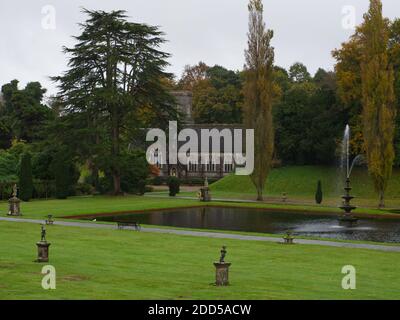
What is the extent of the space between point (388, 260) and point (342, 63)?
1735 inches

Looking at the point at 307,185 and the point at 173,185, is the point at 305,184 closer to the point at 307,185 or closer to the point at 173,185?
the point at 307,185

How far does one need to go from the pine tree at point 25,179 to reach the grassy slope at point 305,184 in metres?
19.5

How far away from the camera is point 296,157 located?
224ft

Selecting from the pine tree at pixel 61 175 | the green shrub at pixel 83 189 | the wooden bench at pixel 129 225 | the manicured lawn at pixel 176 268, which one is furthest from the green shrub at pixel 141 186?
the manicured lawn at pixel 176 268

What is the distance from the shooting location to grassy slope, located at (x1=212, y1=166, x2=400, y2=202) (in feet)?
186

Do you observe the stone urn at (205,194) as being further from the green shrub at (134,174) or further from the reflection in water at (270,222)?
the green shrub at (134,174)

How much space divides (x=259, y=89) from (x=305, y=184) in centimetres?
1302

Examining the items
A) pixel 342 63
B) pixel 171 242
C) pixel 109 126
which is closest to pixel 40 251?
pixel 171 242

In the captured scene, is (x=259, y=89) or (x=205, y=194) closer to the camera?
(x=205, y=194)

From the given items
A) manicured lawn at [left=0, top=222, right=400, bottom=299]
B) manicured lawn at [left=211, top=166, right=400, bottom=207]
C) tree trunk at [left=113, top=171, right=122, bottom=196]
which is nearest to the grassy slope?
manicured lawn at [left=211, top=166, right=400, bottom=207]

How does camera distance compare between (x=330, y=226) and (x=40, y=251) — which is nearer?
(x=40, y=251)

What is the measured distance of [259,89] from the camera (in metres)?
52.4

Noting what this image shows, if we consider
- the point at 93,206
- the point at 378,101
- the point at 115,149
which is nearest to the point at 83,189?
the point at 115,149
